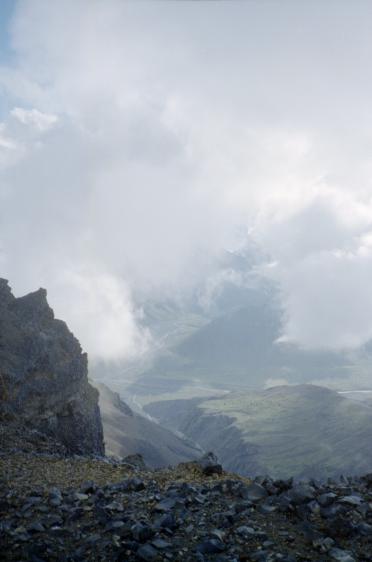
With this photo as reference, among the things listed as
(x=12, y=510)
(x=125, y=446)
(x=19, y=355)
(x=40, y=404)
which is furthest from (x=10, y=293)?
(x=125, y=446)

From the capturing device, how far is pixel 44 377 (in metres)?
50.2

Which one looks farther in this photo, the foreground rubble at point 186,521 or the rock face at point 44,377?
the rock face at point 44,377

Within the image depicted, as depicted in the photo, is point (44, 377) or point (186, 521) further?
point (44, 377)

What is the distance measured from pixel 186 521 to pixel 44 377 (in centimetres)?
3956

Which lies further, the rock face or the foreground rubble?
the rock face

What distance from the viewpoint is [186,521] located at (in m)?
13.5

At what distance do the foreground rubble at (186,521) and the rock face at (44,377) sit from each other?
72.9 ft

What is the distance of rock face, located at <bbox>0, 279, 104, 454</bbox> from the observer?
42.3 m

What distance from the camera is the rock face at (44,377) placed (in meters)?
42.3

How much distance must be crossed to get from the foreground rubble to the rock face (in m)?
22.2

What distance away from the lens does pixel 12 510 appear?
14430 millimetres

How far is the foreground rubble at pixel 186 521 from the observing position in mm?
11945

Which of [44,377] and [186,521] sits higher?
[44,377]

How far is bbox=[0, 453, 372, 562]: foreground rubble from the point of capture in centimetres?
1195
